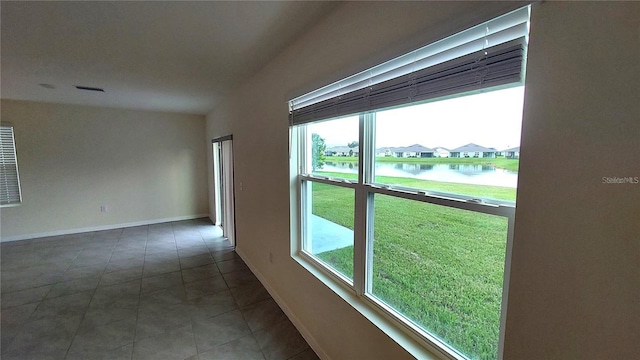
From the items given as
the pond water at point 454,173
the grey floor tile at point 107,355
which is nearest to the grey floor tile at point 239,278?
the grey floor tile at point 107,355

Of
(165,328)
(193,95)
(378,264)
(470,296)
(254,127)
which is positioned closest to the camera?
(470,296)

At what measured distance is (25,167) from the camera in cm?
432

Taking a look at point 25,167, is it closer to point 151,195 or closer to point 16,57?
point 151,195

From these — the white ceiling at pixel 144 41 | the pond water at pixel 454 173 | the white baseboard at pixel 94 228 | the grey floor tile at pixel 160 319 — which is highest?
the white ceiling at pixel 144 41

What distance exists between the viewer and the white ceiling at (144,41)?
5.09 ft

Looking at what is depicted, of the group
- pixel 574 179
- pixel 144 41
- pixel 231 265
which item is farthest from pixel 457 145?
pixel 231 265

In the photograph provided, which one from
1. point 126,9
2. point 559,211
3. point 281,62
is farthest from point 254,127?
point 559,211

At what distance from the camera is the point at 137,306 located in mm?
2520

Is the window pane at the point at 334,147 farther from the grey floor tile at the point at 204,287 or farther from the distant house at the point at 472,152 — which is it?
the grey floor tile at the point at 204,287

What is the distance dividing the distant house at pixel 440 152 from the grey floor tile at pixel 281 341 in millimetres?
1796

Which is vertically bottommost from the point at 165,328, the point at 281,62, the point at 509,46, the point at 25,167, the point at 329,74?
the point at 165,328

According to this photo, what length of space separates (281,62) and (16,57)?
7.99ft

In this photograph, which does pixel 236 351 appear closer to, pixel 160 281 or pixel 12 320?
pixel 160 281

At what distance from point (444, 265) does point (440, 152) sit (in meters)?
0.53
